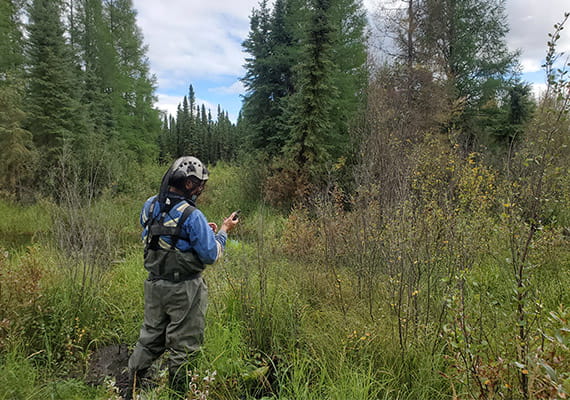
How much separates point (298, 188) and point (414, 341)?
26.6 feet

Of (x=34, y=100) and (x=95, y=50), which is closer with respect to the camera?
(x=34, y=100)

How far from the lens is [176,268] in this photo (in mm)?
2482

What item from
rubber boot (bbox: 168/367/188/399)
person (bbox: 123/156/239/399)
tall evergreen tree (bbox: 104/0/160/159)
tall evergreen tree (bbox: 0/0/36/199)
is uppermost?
tall evergreen tree (bbox: 104/0/160/159)

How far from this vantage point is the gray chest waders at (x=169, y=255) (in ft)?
8.02

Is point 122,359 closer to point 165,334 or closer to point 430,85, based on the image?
point 165,334

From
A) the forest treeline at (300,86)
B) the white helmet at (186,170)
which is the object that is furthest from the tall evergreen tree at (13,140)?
the white helmet at (186,170)

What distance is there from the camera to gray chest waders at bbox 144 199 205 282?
8.02 feet

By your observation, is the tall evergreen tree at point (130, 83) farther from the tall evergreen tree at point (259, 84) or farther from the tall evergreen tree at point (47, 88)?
the tall evergreen tree at point (259, 84)

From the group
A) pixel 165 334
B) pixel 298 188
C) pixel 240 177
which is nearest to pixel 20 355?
pixel 165 334

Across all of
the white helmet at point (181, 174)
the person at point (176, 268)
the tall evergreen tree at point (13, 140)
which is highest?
the tall evergreen tree at point (13, 140)

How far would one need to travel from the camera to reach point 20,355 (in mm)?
2836

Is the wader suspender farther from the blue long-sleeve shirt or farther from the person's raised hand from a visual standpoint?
the person's raised hand

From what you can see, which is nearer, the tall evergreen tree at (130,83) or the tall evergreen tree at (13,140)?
the tall evergreen tree at (13,140)

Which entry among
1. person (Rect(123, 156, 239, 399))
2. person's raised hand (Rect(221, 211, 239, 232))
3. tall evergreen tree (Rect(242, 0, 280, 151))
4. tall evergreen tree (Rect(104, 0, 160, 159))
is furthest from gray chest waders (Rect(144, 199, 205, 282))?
tall evergreen tree (Rect(104, 0, 160, 159))
